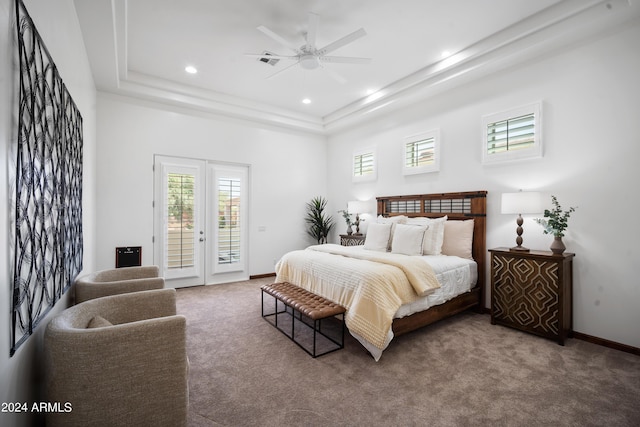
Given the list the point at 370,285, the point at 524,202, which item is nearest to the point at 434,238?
the point at 524,202

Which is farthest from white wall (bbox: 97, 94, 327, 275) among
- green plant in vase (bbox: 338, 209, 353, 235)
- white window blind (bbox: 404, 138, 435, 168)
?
white window blind (bbox: 404, 138, 435, 168)

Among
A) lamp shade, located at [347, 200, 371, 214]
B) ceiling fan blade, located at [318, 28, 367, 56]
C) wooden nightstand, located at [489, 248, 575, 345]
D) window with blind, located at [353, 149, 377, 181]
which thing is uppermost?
ceiling fan blade, located at [318, 28, 367, 56]

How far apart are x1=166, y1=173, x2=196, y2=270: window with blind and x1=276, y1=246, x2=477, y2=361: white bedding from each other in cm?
197

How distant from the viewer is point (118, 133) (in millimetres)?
4609

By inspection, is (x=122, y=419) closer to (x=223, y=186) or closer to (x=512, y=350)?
(x=512, y=350)

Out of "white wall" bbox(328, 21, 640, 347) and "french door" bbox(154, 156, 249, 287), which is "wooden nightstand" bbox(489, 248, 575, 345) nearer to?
"white wall" bbox(328, 21, 640, 347)

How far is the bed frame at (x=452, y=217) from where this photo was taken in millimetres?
3164

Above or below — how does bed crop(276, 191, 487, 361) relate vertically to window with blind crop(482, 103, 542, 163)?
below

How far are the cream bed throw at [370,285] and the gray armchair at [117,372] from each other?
160cm

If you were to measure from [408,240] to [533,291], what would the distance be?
56.9 inches

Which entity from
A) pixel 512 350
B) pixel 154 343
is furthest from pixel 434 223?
pixel 154 343

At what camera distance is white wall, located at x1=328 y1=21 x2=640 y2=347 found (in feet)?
9.51

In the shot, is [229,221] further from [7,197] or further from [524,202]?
[524,202]

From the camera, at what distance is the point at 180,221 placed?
5.08 metres
